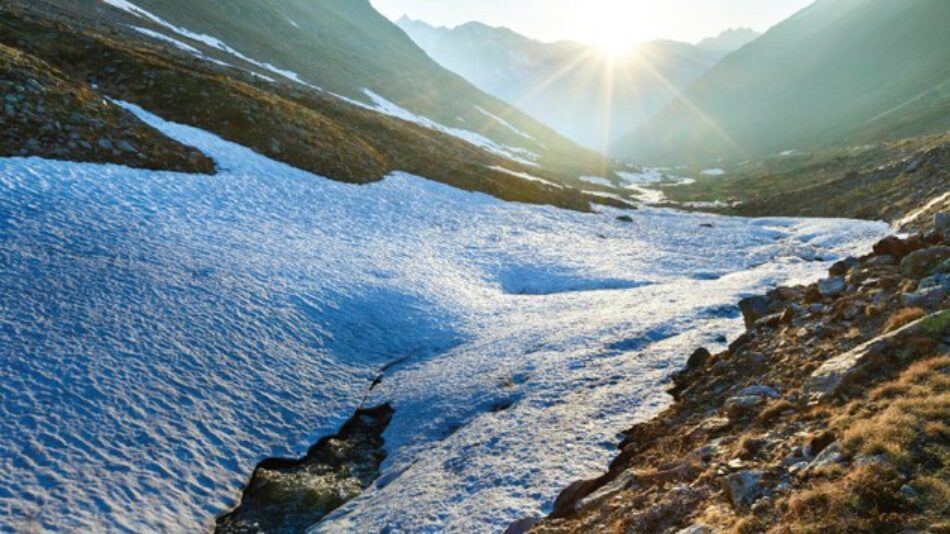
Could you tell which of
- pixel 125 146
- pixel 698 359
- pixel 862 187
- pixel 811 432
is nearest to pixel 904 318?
pixel 811 432

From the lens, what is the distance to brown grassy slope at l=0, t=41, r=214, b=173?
70.5 feet

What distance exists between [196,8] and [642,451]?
109 m

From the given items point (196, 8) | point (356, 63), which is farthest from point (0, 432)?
point (356, 63)

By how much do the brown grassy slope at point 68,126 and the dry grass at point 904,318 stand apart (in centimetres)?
2796

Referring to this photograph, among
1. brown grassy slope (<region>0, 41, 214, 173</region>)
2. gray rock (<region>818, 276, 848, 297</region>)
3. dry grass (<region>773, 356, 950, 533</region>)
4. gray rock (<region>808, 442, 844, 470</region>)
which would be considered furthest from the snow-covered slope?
dry grass (<region>773, 356, 950, 533</region>)

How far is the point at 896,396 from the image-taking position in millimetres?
8125

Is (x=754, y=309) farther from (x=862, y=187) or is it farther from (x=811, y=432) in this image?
(x=862, y=187)

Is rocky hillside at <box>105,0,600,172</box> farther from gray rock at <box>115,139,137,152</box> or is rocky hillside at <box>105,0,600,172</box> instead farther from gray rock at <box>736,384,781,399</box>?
gray rock at <box>736,384,781,399</box>

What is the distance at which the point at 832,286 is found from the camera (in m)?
14.8

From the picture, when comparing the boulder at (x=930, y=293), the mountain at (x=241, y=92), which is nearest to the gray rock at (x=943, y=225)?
the boulder at (x=930, y=293)

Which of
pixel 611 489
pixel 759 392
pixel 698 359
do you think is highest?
pixel 759 392

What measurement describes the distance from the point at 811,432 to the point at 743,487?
1.85m

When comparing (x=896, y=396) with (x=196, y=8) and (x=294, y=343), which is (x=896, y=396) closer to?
(x=294, y=343)

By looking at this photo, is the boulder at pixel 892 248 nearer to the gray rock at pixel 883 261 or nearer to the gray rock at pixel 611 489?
the gray rock at pixel 883 261
